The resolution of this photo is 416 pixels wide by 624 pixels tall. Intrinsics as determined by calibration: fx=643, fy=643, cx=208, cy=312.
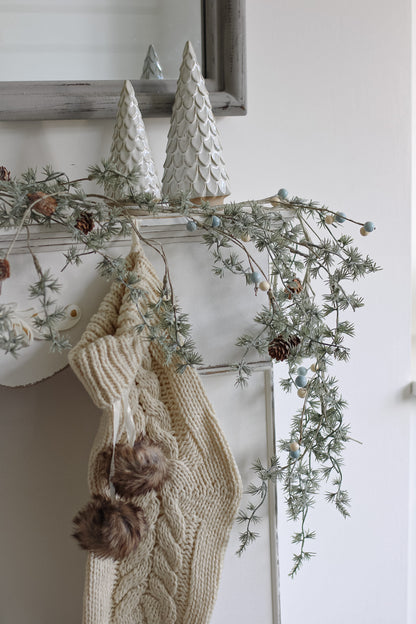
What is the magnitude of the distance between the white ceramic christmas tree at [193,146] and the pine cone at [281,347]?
0.74 ft

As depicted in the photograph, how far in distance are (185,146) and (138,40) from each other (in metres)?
0.23

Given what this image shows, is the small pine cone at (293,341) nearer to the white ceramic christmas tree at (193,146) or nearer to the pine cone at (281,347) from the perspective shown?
the pine cone at (281,347)

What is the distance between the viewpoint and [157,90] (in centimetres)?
100

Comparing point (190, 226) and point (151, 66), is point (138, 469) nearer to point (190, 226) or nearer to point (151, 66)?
point (190, 226)

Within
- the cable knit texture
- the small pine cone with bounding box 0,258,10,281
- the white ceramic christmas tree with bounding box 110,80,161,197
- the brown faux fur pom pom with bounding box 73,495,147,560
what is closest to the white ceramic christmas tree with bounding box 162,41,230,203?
the white ceramic christmas tree with bounding box 110,80,161,197

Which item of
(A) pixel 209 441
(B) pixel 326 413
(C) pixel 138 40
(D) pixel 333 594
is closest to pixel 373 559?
(D) pixel 333 594

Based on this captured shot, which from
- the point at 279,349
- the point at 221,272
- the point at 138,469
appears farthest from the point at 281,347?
the point at 138,469

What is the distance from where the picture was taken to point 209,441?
848mm

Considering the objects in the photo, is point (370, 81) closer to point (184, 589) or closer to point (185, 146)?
point (185, 146)

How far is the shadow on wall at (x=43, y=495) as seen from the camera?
36.4 inches

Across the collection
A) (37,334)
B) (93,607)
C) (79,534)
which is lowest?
(93,607)

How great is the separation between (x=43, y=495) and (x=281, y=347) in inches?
16.5

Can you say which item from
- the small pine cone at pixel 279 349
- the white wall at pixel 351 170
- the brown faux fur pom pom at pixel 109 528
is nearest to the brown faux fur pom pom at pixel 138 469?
the brown faux fur pom pom at pixel 109 528

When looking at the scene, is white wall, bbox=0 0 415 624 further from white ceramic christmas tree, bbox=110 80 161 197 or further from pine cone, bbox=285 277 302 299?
pine cone, bbox=285 277 302 299
